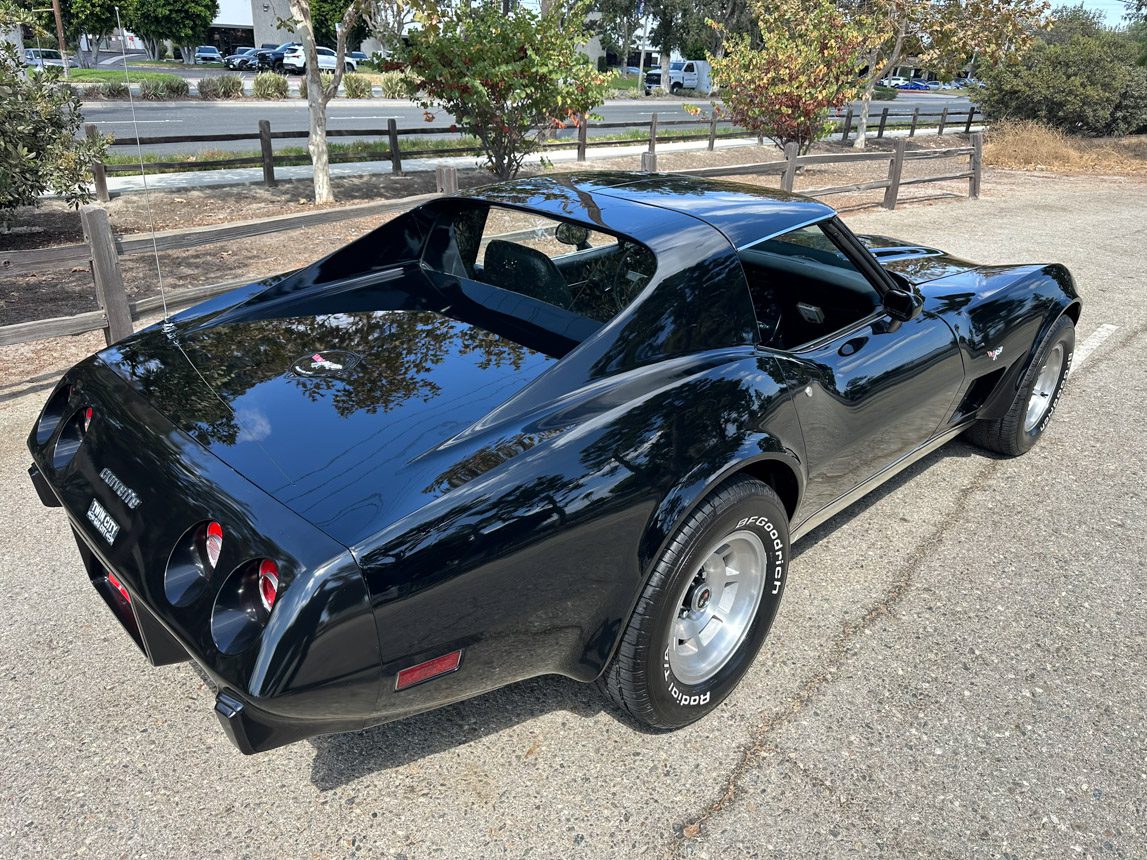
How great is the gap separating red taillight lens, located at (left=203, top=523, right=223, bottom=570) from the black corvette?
1 cm

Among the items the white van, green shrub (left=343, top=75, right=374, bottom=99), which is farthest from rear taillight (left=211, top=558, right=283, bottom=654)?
the white van

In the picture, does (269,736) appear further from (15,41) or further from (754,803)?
(15,41)

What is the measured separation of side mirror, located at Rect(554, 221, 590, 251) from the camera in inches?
110

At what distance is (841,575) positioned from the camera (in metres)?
3.38

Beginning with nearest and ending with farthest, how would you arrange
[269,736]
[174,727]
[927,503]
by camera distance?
[269,736], [174,727], [927,503]

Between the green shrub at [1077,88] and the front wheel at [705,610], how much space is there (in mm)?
24793

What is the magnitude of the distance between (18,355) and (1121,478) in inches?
272

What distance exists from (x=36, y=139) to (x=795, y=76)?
40.4ft

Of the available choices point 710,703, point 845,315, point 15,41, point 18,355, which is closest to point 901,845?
point 710,703

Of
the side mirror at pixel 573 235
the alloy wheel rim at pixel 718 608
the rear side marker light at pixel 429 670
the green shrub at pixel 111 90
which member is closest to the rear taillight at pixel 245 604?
the rear side marker light at pixel 429 670

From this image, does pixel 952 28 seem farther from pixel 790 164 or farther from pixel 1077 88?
pixel 790 164

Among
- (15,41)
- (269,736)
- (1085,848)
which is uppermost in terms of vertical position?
(15,41)

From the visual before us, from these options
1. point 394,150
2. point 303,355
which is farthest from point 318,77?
point 303,355

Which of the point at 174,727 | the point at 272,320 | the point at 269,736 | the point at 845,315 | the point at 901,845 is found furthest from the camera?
the point at 845,315
